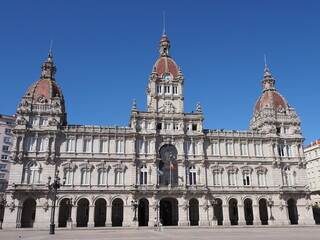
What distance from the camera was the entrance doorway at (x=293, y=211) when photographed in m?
63.2

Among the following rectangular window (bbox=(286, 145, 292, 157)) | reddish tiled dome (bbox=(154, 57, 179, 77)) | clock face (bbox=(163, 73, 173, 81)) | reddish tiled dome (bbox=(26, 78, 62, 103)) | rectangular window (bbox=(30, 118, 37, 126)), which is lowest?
rectangular window (bbox=(286, 145, 292, 157))

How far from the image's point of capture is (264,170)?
64.3 metres

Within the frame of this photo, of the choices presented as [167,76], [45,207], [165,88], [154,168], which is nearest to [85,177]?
[45,207]

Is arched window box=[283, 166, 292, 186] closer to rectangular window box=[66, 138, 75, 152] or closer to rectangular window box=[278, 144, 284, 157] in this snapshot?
rectangular window box=[278, 144, 284, 157]

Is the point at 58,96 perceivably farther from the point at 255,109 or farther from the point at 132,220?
the point at 255,109

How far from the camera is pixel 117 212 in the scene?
60.7m

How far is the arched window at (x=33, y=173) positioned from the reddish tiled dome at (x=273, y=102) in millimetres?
49071

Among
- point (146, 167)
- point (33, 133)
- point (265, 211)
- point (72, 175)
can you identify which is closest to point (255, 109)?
point (265, 211)

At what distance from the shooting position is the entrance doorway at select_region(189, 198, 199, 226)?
61.8 meters

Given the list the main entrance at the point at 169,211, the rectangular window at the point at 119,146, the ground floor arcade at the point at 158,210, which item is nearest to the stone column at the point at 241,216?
the ground floor arcade at the point at 158,210

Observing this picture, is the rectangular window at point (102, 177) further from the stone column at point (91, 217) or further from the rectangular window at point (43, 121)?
the rectangular window at point (43, 121)

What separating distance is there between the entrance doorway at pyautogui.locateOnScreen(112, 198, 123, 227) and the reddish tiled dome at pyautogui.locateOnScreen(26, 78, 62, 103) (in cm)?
2397

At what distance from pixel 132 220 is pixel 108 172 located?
9.94 meters

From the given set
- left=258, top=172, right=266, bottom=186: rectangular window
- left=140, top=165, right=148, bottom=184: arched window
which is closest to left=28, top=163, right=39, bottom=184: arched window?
left=140, top=165, right=148, bottom=184: arched window
